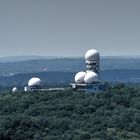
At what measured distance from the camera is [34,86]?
10188 centimetres

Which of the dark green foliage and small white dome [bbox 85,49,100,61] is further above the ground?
small white dome [bbox 85,49,100,61]

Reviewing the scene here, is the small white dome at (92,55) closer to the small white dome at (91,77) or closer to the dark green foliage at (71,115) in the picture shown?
the small white dome at (91,77)

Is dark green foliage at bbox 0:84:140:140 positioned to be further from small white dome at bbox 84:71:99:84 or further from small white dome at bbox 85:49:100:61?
small white dome at bbox 85:49:100:61

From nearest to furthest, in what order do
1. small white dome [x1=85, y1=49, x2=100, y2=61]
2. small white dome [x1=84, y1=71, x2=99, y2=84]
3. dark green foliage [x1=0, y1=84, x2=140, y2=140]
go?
dark green foliage [x1=0, y1=84, x2=140, y2=140] < small white dome [x1=84, y1=71, x2=99, y2=84] < small white dome [x1=85, y1=49, x2=100, y2=61]

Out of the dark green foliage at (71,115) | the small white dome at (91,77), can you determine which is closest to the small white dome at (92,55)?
the small white dome at (91,77)

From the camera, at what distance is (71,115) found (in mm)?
79750

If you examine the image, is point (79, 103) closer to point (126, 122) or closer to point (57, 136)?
point (126, 122)

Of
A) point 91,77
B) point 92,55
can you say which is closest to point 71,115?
point 91,77

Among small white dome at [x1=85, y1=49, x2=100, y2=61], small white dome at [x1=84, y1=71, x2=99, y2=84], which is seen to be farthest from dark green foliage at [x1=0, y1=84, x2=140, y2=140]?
small white dome at [x1=85, y1=49, x2=100, y2=61]

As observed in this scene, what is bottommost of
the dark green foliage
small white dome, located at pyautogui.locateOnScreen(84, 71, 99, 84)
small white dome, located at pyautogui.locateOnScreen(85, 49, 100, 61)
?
the dark green foliage

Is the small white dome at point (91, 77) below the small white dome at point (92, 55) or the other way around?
below

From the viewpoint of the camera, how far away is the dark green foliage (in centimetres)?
6562

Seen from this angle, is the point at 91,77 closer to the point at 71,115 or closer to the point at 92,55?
the point at 92,55

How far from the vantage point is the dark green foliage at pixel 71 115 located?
6562 centimetres
